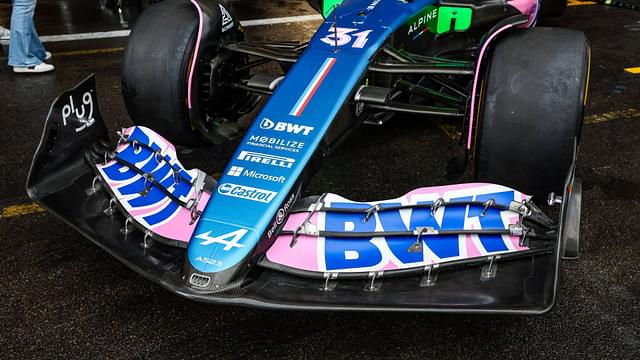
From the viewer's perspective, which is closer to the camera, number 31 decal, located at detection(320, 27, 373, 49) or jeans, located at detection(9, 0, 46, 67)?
number 31 decal, located at detection(320, 27, 373, 49)

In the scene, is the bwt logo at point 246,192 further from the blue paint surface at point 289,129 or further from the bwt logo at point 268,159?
the bwt logo at point 268,159

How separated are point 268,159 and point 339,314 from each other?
626mm

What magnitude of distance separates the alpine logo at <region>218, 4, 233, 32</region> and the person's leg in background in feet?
7.84

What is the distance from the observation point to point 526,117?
251cm

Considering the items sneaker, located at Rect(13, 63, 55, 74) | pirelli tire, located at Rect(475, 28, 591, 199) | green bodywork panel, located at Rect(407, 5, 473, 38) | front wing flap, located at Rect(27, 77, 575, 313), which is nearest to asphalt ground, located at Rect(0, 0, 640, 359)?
front wing flap, located at Rect(27, 77, 575, 313)

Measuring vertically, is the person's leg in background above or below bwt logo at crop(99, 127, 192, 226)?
below

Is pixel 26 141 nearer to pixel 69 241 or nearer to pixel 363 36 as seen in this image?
pixel 69 241

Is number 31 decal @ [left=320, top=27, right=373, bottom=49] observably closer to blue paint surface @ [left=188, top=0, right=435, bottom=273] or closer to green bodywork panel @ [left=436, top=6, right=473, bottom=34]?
blue paint surface @ [left=188, top=0, right=435, bottom=273]

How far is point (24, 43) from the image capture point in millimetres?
4973

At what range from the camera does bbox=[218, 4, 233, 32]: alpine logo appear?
3.21 metres

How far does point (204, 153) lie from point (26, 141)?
111 cm

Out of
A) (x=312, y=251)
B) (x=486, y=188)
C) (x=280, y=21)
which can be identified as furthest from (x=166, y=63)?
(x=280, y=21)

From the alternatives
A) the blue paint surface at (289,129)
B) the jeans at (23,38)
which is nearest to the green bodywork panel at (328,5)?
the blue paint surface at (289,129)

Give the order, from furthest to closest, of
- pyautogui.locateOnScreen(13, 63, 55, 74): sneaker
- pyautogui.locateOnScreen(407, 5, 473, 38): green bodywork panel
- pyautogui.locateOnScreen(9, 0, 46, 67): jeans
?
pyautogui.locateOnScreen(13, 63, 55, 74): sneaker → pyautogui.locateOnScreen(9, 0, 46, 67): jeans → pyautogui.locateOnScreen(407, 5, 473, 38): green bodywork panel
